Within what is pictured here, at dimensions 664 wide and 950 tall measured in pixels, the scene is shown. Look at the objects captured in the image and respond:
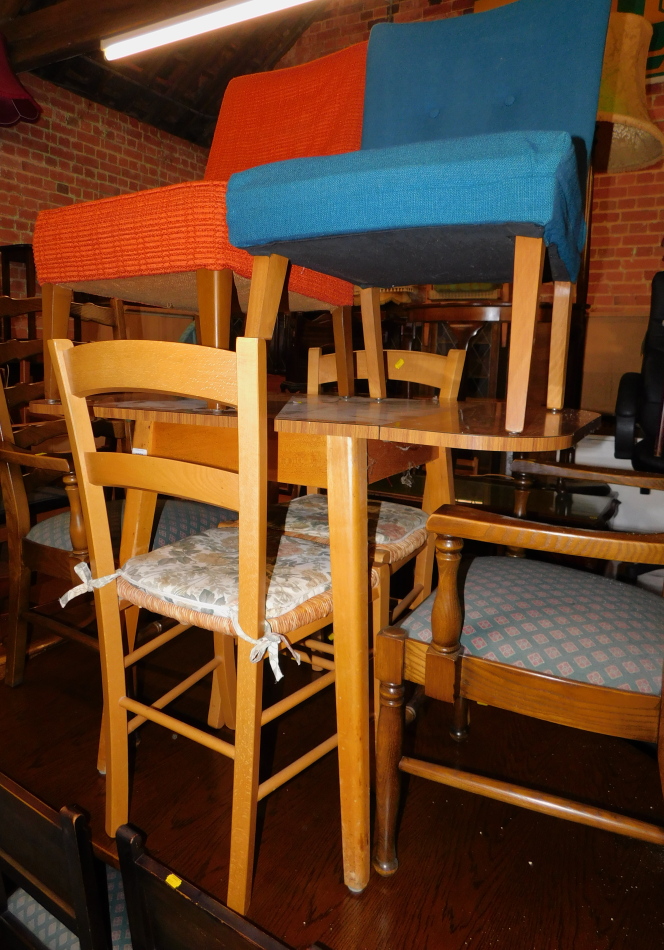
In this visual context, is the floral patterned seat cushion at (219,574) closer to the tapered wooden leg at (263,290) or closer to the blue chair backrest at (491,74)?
the tapered wooden leg at (263,290)

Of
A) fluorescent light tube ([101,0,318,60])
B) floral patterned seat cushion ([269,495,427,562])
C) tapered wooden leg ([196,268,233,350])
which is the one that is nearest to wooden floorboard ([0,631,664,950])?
floral patterned seat cushion ([269,495,427,562])

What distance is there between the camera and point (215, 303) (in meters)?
1.08

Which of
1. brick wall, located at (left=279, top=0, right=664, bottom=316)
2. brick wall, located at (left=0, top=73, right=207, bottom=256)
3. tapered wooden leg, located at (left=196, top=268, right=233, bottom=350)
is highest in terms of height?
brick wall, located at (left=0, top=73, right=207, bottom=256)

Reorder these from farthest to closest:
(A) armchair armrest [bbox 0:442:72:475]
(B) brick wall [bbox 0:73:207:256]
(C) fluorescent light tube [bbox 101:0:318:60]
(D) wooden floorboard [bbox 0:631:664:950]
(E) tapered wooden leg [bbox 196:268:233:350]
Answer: (B) brick wall [bbox 0:73:207:256], (C) fluorescent light tube [bbox 101:0:318:60], (A) armchair armrest [bbox 0:442:72:475], (E) tapered wooden leg [bbox 196:268:233:350], (D) wooden floorboard [bbox 0:631:664:950]

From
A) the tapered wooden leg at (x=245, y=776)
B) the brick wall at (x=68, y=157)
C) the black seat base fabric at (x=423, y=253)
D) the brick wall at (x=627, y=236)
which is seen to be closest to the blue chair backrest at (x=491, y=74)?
the black seat base fabric at (x=423, y=253)

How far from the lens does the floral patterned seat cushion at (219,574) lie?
939mm

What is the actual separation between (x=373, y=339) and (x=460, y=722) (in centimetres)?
95

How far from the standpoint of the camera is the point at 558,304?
3.86 ft

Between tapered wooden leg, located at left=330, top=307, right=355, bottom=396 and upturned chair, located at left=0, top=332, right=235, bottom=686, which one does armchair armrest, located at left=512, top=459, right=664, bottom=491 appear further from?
A: upturned chair, located at left=0, top=332, right=235, bottom=686

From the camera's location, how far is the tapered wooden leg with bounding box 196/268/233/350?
107 centimetres

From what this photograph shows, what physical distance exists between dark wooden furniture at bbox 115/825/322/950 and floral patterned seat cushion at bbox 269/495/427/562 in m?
0.61

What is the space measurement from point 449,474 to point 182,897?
0.96 metres

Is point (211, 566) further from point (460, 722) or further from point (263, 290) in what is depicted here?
point (460, 722)

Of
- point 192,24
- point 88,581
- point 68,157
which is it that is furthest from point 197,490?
point 68,157
